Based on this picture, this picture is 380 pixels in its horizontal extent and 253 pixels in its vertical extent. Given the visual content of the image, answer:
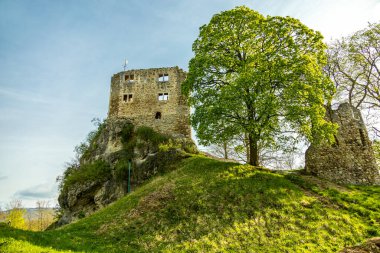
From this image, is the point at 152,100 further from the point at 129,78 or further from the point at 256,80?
the point at 256,80

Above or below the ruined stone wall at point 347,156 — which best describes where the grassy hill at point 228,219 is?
below

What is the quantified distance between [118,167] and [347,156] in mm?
20357

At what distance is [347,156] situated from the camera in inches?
843

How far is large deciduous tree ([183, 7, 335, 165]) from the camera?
1892 centimetres

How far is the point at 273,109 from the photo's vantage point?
60.2 ft

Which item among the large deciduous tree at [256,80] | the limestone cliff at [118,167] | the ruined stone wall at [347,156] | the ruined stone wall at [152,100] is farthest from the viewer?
the ruined stone wall at [152,100]

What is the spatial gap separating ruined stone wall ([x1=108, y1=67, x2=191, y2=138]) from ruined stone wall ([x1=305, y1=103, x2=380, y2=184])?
13.3 meters

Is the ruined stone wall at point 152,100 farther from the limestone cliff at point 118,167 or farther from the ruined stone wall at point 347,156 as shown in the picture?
the ruined stone wall at point 347,156

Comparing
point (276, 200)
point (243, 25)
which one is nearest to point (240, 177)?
point (276, 200)

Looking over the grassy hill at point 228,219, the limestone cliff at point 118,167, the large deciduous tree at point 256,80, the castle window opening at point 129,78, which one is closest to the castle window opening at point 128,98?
the castle window opening at point 129,78

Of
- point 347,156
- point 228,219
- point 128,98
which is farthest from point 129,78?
point 347,156

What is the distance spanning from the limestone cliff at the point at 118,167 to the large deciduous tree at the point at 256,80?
22.9 feet

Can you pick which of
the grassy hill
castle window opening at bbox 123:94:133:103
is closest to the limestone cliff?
castle window opening at bbox 123:94:133:103

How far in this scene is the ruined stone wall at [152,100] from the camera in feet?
100
